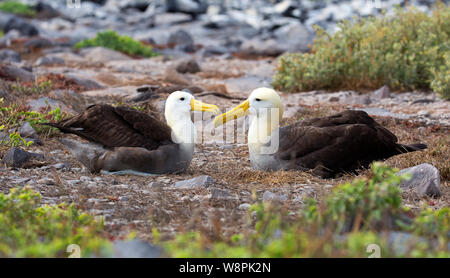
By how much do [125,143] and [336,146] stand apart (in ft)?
7.06

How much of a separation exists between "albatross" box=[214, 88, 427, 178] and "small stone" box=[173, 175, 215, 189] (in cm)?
84

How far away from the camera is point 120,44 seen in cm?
1891

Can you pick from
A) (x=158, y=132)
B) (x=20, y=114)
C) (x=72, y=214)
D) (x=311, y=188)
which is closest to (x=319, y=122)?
(x=311, y=188)

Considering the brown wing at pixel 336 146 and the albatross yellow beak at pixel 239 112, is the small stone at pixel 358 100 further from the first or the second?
the albatross yellow beak at pixel 239 112

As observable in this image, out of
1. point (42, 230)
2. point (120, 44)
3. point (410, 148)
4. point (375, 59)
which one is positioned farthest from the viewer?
point (120, 44)

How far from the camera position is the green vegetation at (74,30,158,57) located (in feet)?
61.5

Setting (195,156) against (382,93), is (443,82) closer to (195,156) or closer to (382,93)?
(382,93)

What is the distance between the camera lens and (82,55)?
17.8 meters

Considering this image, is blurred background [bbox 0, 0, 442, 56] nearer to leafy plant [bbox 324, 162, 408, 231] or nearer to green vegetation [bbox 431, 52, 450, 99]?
green vegetation [bbox 431, 52, 450, 99]

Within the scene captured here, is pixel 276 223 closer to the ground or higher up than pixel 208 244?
higher up

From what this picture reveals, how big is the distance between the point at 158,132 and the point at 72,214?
7.13 ft

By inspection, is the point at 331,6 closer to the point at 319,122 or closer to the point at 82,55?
the point at 82,55

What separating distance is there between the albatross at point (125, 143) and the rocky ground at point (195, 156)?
0.13m

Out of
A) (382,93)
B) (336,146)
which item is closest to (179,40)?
(382,93)
